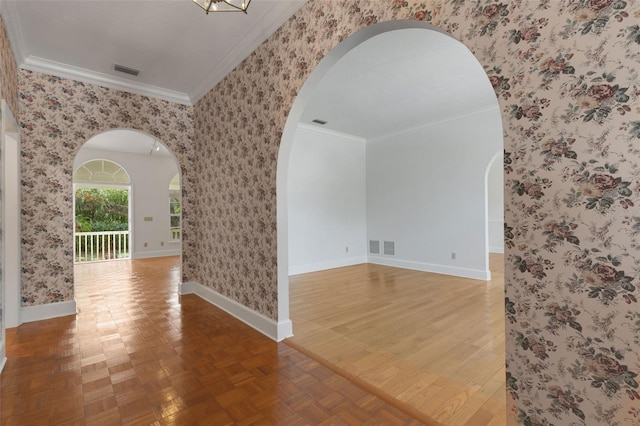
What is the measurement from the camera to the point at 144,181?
8391 millimetres

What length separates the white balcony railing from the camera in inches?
304

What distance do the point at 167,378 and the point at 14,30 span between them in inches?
136

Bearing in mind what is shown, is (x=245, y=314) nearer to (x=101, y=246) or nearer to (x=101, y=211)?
(x=101, y=246)

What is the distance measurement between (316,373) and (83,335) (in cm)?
240

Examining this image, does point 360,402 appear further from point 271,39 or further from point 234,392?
point 271,39

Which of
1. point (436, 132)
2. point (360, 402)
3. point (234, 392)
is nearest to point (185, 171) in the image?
point (234, 392)

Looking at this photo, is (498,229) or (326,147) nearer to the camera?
(326,147)

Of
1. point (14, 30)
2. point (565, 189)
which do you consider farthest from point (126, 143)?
point (565, 189)

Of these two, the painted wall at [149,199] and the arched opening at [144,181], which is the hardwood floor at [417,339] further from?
the painted wall at [149,199]

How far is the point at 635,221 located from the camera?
1.06 m

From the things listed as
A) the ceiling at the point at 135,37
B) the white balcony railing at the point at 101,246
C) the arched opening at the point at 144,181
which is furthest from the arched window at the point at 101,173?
the ceiling at the point at 135,37

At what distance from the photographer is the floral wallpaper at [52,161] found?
335 cm

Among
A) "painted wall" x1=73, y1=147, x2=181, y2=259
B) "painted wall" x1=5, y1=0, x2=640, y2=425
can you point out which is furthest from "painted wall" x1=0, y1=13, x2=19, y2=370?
"painted wall" x1=73, y1=147, x2=181, y2=259

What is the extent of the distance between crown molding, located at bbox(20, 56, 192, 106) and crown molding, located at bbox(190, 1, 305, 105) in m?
0.30
